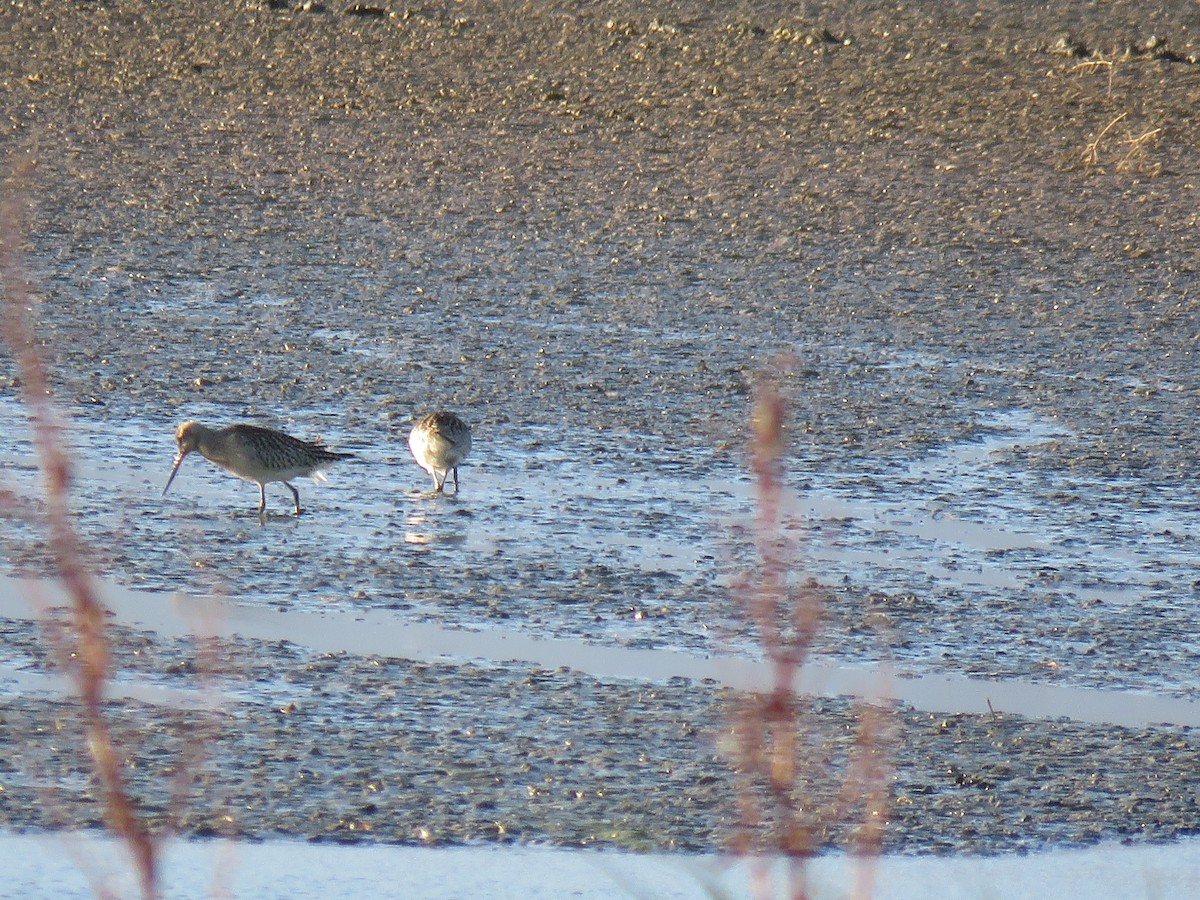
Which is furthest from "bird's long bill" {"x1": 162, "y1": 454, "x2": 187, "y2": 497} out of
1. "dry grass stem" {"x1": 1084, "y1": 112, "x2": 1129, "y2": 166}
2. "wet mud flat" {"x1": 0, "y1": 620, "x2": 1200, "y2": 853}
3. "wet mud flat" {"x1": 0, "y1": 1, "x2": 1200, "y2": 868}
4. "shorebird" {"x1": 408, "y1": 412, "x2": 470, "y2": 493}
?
"dry grass stem" {"x1": 1084, "y1": 112, "x2": 1129, "y2": 166}

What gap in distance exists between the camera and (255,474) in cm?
807

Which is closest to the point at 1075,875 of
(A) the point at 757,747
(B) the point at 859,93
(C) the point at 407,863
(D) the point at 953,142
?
(C) the point at 407,863

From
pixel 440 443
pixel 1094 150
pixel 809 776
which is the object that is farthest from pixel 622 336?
pixel 1094 150

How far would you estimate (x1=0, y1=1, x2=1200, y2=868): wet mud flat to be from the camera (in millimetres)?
5828

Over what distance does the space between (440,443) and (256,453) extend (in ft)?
2.14

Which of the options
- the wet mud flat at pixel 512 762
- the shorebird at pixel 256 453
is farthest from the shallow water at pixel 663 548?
the wet mud flat at pixel 512 762

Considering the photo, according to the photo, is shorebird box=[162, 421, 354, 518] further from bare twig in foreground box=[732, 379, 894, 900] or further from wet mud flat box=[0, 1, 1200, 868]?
bare twig in foreground box=[732, 379, 894, 900]

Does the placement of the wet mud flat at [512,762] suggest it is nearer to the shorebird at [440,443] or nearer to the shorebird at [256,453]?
the shorebird at [256,453]

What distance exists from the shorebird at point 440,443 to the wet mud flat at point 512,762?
6.22 feet

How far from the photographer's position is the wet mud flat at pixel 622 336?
5.83 meters

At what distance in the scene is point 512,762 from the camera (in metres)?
5.55

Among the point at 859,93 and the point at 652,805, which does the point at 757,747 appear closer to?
the point at 652,805

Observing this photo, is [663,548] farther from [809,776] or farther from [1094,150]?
[1094,150]

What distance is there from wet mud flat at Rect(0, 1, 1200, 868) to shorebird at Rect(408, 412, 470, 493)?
0.19m
